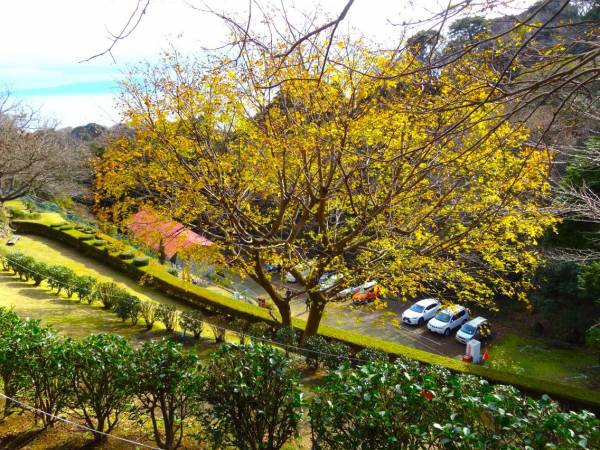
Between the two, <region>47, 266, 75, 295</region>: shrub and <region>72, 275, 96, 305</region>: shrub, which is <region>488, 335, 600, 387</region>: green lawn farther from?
<region>47, 266, 75, 295</region>: shrub

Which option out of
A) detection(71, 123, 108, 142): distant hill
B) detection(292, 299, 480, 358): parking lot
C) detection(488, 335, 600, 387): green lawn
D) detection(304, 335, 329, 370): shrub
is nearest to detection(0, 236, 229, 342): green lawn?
detection(304, 335, 329, 370): shrub

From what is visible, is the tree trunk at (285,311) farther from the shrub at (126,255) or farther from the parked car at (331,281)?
the shrub at (126,255)

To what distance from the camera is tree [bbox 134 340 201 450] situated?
4.11 metres

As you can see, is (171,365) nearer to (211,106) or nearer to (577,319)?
(211,106)

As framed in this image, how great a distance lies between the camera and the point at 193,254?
9312 mm

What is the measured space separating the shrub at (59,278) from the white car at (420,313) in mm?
12678

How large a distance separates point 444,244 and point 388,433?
4913 mm

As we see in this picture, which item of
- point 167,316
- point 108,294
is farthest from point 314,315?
point 108,294

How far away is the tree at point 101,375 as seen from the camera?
4.19m

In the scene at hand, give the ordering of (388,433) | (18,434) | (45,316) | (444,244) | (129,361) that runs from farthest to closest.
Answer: (45,316)
(444,244)
(18,434)
(129,361)
(388,433)

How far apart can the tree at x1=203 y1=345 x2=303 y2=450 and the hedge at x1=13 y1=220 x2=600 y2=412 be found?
6979 millimetres

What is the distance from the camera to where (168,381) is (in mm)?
4121

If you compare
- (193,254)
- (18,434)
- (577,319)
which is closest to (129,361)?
(18,434)

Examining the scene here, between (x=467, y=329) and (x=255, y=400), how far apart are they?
48.7 ft
